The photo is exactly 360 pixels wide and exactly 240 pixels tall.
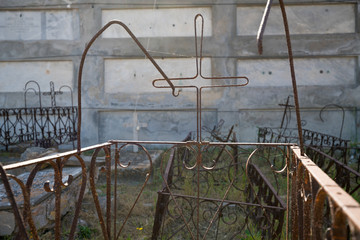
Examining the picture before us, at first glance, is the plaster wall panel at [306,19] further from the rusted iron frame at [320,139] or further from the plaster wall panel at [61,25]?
the plaster wall panel at [61,25]

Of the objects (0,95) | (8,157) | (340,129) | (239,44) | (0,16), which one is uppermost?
(0,16)

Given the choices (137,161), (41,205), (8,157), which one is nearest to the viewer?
(41,205)

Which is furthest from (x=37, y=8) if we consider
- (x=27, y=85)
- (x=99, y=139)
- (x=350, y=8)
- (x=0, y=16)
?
(x=350, y=8)

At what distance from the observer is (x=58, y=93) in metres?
7.52

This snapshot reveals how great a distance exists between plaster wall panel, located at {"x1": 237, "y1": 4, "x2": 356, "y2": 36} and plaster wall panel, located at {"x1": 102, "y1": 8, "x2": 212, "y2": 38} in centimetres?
104

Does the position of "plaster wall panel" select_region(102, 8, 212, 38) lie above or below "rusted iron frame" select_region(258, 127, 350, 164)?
above

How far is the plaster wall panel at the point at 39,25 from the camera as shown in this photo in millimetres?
7676

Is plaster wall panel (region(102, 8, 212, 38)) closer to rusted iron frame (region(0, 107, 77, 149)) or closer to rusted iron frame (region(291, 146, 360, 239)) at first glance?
rusted iron frame (region(0, 107, 77, 149))

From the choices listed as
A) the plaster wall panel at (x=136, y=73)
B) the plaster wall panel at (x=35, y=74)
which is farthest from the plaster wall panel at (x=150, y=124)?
the plaster wall panel at (x=35, y=74)

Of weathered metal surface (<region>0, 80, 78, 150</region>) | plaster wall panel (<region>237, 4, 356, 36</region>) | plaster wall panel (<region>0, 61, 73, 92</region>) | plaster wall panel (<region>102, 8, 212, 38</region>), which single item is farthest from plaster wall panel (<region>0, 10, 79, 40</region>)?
plaster wall panel (<region>237, 4, 356, 36</region>)

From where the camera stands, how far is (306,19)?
7391mm

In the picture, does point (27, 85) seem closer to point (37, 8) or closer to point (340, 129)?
point (37, 8)

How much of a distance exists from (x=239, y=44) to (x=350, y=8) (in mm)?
3087

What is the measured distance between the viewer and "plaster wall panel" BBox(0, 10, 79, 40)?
7.68 meters
